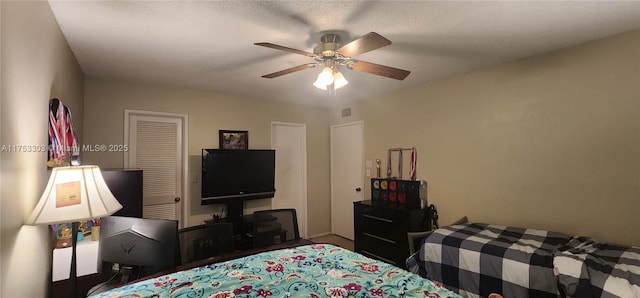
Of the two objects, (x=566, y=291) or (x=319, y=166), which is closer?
(x=566, y=291)

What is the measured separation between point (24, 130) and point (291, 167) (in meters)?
3.39

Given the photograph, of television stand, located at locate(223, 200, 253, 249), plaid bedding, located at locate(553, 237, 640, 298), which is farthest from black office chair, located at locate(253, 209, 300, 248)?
plaid bedding, located at locate(553, 237, 640, 298)

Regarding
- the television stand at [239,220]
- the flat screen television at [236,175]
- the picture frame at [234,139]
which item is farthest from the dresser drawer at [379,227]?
the picture frame at [234,139]

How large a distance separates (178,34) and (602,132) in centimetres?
333

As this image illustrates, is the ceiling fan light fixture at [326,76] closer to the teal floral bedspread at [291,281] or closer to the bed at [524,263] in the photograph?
the teal floral bedspread at [291,281]

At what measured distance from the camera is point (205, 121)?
3695mm

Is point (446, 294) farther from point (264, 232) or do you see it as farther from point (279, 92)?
point (279, 92)

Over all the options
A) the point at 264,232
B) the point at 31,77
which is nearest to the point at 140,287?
the point at 31,77

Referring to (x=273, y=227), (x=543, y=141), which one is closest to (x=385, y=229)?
(x=273, y=227)

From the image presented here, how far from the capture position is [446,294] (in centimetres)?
127

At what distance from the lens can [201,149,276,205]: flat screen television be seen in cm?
344

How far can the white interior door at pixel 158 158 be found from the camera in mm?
3264

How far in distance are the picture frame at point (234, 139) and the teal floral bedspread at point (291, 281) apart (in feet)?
7.95

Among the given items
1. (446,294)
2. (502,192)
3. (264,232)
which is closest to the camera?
(446,294)
